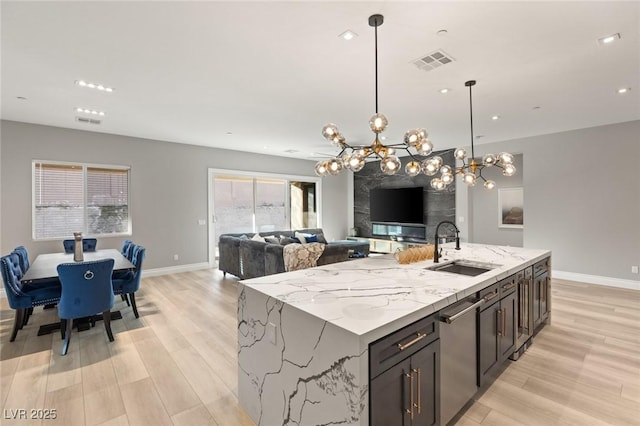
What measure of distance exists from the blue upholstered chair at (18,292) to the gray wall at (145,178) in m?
2.25

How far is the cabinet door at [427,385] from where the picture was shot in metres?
1.62

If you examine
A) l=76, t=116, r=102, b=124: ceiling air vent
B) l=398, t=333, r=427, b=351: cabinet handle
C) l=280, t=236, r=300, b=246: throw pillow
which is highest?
l=76, t=116, r=102, b=124: ceiling air vent

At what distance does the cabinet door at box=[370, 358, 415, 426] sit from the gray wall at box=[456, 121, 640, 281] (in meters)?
6.03

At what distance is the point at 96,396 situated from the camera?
2.35m

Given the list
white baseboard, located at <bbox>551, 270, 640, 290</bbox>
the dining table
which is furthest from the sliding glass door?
white baseboard, located at <bbox>551, 270, 640, 290</bbox>

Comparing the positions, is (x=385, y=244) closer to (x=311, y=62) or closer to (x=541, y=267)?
(x=541, y=267)

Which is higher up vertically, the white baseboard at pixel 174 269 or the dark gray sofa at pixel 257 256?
the dark gray sofa at pixel 257 256

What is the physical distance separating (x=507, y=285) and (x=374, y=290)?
1.41 m

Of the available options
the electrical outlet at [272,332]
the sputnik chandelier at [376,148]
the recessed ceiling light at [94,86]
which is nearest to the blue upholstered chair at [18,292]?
the recessed ceiling light at [94,86]

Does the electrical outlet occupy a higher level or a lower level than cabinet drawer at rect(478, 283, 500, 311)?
lower

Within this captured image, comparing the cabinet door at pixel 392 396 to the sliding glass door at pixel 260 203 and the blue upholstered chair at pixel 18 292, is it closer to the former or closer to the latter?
the blue upholstered chair at pixel 18 292

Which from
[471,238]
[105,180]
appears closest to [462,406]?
[471,238]

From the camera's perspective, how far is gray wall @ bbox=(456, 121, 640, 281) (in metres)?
5.14

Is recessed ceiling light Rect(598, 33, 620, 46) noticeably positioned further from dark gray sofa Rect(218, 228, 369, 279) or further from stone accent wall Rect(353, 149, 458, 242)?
stone accent wall Rect(353, 149, 458, 242)
